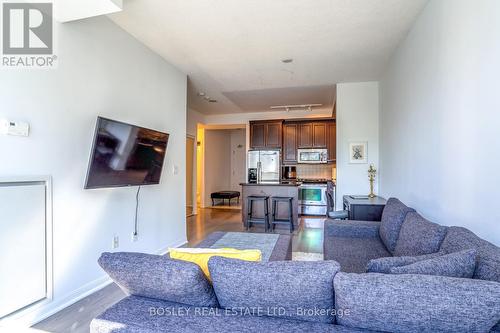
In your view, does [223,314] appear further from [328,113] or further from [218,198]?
[218,198]

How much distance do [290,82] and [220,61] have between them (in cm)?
155

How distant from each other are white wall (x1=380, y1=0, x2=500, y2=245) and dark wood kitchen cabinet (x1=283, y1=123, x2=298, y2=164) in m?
3.87

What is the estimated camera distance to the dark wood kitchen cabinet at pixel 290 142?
719cm

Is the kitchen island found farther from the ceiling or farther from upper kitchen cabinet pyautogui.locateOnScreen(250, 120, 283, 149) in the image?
the ceiling

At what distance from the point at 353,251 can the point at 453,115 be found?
1.40 meters

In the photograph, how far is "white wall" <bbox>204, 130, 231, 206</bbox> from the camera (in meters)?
8.72

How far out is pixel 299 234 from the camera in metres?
4.99

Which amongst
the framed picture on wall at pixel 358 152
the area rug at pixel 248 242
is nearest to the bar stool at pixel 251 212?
the framed picture on wall at pixel 358 152

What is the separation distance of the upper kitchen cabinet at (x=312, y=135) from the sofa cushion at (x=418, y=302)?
6245mm

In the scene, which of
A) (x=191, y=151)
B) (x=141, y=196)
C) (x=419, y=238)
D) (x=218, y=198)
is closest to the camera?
(x=419, y=238)

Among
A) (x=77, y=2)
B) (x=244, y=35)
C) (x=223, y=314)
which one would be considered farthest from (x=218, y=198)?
(x=223, y=314)

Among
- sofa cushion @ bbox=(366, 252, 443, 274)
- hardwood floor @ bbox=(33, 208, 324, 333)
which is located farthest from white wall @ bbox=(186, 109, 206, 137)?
sofa cushion @ bbox=(366, 252, 443, 274)

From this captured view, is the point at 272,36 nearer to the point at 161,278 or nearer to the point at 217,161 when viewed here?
the point at 161,278

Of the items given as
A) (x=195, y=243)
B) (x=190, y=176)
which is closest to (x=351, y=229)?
(x=195, y=243)
